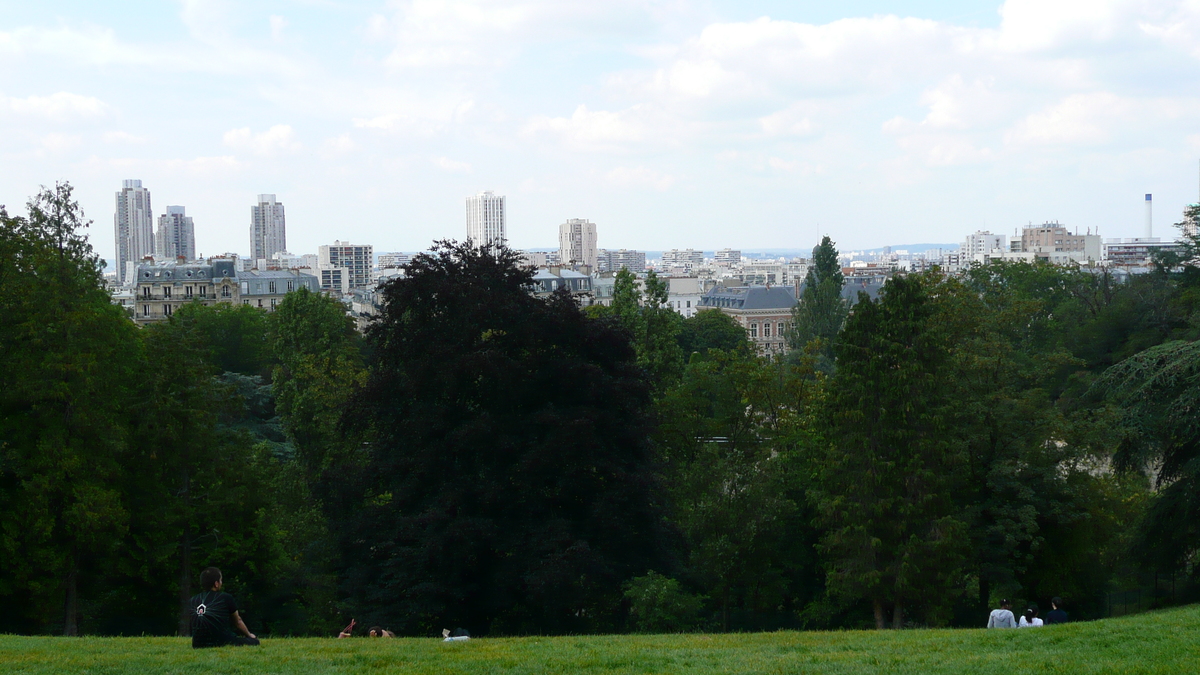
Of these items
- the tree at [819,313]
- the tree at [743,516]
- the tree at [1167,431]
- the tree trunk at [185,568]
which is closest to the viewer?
the tree at [1167,431]

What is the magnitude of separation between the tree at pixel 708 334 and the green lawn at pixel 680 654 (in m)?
77.1

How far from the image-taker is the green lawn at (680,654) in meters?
11.3

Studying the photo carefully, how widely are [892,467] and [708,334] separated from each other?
2812 inches

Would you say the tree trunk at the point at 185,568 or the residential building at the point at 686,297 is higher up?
the residential building at the point at 686,297

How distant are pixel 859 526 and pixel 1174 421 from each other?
20.8ft

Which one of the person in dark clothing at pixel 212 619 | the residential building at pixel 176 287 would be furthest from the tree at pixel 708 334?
the person in dark clothing at pixel 212 619

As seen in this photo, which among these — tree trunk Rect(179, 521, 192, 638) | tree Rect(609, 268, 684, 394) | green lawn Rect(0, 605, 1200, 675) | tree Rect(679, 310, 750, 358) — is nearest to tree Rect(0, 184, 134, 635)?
tree trunk Rect(179, 521, 192, 638)

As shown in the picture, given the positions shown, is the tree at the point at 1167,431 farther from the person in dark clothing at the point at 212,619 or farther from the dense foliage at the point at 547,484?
the person in dark clothing at the point at 212,619

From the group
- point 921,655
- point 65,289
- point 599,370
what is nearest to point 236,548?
point 65,289

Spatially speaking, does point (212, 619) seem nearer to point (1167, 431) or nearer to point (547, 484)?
point (547, 484)

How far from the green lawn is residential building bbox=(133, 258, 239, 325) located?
107851 mm

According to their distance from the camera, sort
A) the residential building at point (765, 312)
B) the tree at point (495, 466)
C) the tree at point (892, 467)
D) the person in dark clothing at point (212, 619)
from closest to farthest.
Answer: the person in dark clothing at point (212, 619) < the tree at point (495, 466) < the tree at point (892, 467) < the residential building at point (765, 312)

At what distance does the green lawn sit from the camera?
11.3 m

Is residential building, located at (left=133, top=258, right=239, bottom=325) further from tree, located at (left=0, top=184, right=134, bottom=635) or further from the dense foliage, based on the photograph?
tree, located at (left=0, top=184, right=134, bottom=635)
